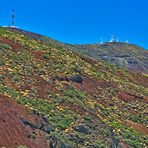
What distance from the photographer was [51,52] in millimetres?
54469

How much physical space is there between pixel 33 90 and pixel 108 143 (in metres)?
8.17

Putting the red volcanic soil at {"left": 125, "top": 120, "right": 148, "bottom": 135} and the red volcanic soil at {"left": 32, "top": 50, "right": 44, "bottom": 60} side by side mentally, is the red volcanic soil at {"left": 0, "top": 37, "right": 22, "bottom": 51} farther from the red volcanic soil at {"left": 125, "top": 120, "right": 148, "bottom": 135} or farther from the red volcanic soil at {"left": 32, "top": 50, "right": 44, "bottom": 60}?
the red volcanic soil at {"left": 125, "top": 120, "right": 148, "bottom": 135}

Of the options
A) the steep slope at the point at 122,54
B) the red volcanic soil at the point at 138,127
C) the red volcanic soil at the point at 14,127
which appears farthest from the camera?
the steep slope at the point at 122,54

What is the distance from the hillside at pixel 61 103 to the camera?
1184 inches

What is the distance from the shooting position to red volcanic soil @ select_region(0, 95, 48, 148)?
27.1 metres

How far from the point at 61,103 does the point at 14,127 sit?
9177 millimetres

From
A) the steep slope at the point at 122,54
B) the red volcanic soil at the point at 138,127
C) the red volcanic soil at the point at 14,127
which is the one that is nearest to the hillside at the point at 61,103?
the red volcanic soil at the point at 14,127

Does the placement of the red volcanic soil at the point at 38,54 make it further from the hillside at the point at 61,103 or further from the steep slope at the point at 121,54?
the steep slope at the point at 121,54

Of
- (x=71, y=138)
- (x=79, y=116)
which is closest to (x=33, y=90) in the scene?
(x=79, y=116)

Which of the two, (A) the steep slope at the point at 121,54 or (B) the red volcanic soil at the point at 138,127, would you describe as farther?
(A) the steep slope at the point at 121,54

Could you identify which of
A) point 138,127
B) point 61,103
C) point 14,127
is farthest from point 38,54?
Answer: point 14,127

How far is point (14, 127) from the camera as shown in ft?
94.2

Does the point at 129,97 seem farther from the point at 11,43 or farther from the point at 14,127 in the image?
the point at 14,127

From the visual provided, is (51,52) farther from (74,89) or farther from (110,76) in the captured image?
(74,89)
